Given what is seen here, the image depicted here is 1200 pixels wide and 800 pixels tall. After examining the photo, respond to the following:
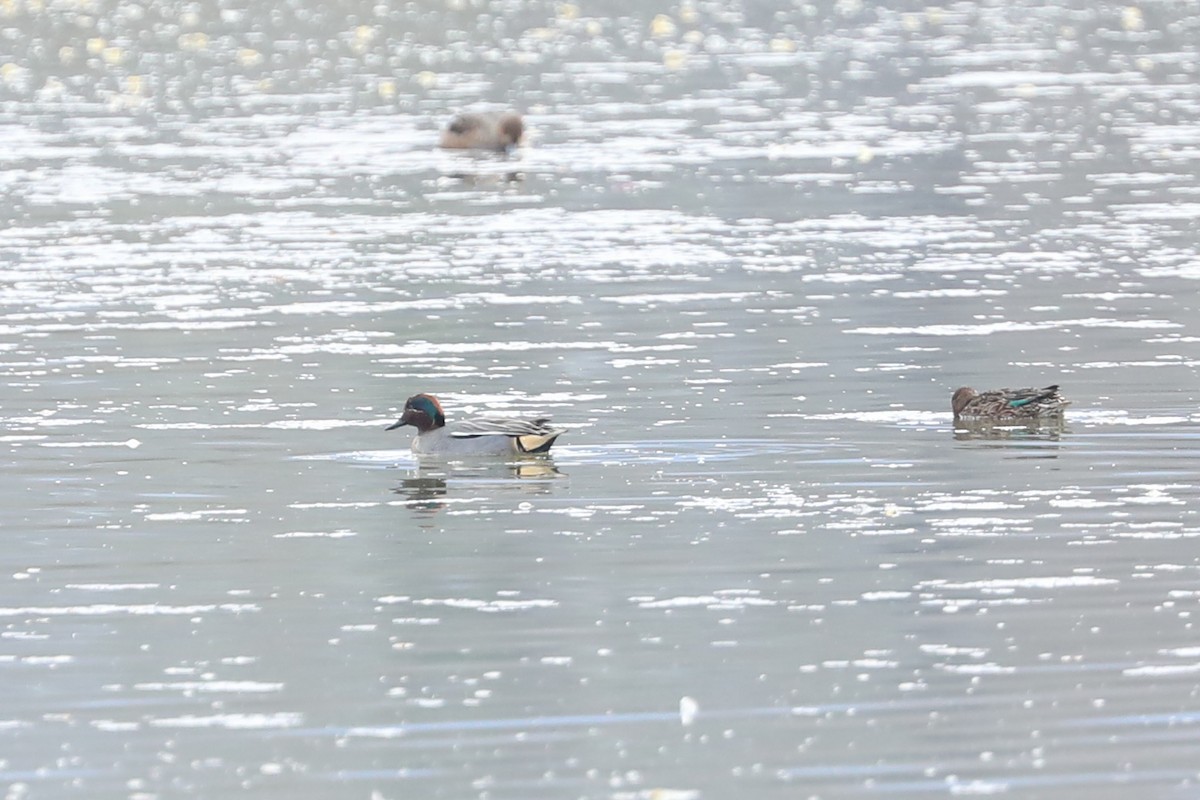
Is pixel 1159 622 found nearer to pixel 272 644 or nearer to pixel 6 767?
pixel 272 644

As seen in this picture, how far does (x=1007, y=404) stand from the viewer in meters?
14.9

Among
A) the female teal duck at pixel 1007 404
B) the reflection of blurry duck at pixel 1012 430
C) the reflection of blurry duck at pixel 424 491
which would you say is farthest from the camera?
the female teal duck at pixel 1007 404

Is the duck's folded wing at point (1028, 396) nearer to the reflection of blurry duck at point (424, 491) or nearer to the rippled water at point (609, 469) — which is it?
the rippled water at point (609, 469)

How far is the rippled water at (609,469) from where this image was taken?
354 inches

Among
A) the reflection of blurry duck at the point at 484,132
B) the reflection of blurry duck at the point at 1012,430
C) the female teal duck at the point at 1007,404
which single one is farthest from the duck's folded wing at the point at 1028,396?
the reflection of blurry duck at the point at 484,132

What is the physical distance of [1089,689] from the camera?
9.38m

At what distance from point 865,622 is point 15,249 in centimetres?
1568

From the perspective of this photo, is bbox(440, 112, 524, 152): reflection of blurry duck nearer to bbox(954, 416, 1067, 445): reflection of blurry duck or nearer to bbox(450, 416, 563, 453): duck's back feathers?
bbox(954, 416, 1067, 445): reflection of blurry duck

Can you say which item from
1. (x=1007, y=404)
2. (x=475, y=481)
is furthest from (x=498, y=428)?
(x=1007, y=404)

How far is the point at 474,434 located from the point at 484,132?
62.7 feet

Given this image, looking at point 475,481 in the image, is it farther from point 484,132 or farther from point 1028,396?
point 484,132

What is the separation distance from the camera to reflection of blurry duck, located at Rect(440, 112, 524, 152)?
33.2 m

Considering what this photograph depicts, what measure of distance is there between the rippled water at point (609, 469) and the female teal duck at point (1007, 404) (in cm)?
19

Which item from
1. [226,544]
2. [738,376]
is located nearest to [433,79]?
[738,376]
